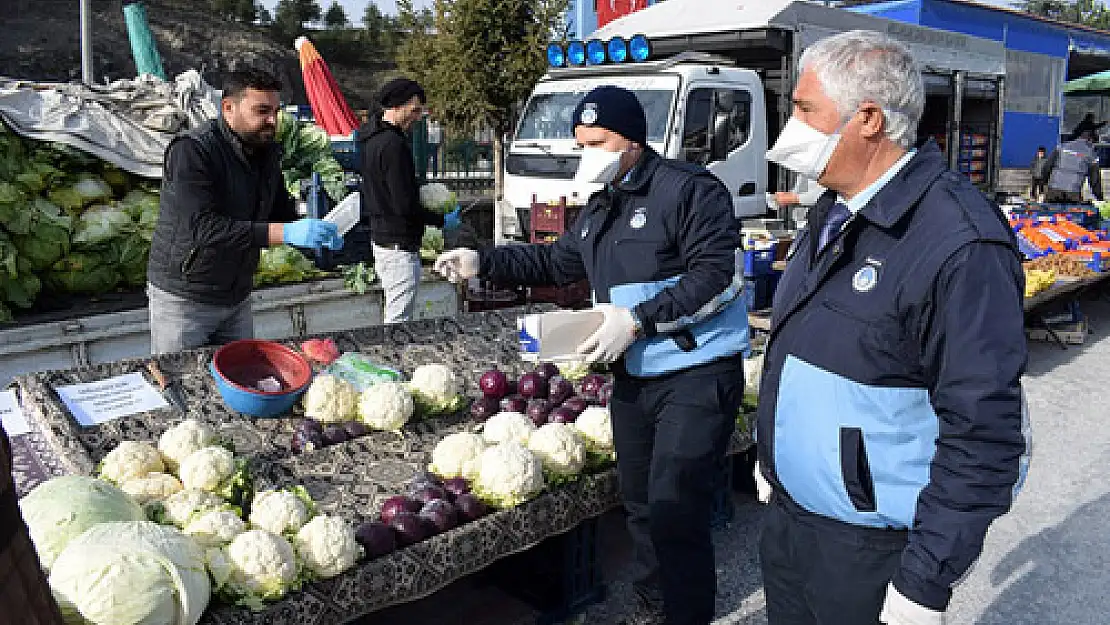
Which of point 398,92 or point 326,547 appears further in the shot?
point 398,92

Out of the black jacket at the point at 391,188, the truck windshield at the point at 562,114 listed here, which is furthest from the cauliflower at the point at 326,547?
the truck windshield at the point at 562,114

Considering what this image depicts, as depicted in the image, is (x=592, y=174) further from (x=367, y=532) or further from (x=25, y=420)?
(x=25, y=420)

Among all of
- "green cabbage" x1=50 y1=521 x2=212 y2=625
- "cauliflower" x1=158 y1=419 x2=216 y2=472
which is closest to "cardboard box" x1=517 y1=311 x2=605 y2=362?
"green cabbage" x1=50 y1=521 x2=212 y2=625

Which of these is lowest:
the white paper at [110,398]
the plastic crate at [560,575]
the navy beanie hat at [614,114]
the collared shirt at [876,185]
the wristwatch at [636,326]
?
the plastic crate at [560,575]

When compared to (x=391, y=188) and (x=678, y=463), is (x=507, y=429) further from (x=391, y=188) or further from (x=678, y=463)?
(x=391, y=188)

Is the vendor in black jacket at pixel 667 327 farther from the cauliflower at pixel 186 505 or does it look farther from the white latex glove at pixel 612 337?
the cauliflower at pixel 186 505

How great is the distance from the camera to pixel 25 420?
3.47 m

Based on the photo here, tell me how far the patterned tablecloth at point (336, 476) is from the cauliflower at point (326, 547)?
0.14 feet

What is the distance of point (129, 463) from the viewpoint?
2.99 meters

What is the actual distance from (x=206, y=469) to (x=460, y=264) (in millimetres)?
1220

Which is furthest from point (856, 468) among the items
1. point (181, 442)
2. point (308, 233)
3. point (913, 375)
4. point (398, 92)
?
point (398, 92)

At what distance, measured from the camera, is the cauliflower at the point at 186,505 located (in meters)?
2.67

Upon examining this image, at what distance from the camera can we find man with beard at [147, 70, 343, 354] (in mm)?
3652

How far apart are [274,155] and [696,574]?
110 inches
